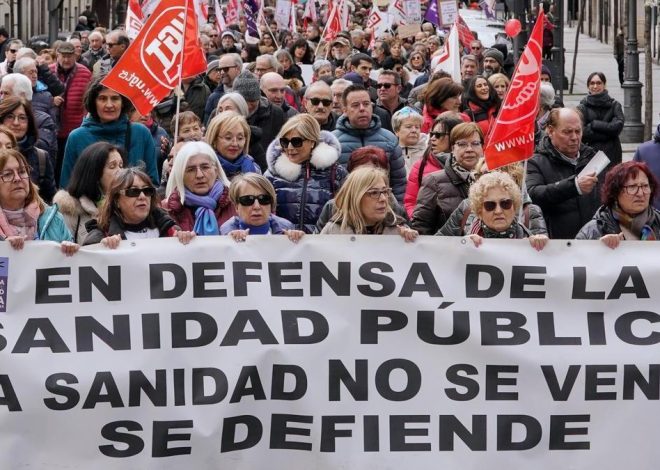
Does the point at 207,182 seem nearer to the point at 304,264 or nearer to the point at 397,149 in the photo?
the point at 304,264

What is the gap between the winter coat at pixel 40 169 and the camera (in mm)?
10641

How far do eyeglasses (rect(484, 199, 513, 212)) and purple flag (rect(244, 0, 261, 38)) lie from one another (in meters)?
20.7

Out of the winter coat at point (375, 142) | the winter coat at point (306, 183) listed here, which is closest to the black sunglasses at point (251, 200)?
the winter coat at point (306, 183)

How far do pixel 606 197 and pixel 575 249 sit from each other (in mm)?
921

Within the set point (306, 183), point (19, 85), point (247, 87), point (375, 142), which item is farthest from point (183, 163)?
point (19, 85)

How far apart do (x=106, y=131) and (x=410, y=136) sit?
74.9 inches

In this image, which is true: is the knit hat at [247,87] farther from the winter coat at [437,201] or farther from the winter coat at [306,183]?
the winter coat at [437,201]

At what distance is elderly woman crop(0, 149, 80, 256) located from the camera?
7652mm

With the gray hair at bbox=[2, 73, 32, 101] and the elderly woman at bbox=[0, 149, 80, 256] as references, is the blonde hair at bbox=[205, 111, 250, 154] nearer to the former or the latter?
the elderly woman at bbox=[0, 149, 80, 256]

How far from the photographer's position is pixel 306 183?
29.5ft

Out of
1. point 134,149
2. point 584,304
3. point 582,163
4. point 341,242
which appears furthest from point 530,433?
point 134,149

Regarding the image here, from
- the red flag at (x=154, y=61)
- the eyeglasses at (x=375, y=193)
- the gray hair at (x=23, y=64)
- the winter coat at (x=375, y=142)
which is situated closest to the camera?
the eyeglasses at (x=375, y=193)

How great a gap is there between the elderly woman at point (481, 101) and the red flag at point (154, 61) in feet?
10.9

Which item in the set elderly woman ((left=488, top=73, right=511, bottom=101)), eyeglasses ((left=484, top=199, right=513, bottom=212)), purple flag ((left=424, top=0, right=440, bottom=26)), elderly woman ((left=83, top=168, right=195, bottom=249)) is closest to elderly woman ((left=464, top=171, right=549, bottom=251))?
eyeglasses ((left=484, top=199, right=513, bottom=212))
